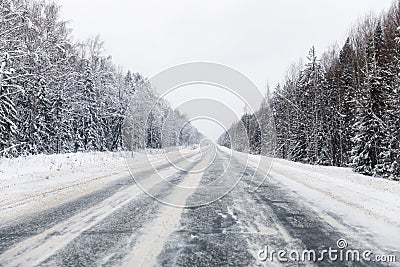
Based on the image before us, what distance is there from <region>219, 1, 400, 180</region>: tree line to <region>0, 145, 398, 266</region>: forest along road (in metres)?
16.4

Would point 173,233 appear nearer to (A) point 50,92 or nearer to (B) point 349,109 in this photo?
(A) point 50,92

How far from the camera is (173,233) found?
4684 millimetres

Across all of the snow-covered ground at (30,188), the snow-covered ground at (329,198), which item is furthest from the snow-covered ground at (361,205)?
the snow-covered ground at (30,188)

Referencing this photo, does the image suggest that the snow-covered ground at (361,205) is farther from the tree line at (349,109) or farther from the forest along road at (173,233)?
the tree line at (349,109)

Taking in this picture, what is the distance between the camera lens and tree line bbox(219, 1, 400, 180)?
2195 cm

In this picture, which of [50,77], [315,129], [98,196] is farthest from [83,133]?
[98,196]

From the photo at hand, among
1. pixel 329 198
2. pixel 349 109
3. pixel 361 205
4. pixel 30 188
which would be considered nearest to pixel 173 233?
pixel 361 205

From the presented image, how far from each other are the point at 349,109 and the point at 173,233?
107 feet

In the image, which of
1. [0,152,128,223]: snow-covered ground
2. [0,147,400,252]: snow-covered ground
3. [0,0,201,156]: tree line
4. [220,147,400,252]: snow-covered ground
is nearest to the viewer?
[220,147,400,252]: snow-covered ground

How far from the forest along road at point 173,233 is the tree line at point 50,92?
7869 mm

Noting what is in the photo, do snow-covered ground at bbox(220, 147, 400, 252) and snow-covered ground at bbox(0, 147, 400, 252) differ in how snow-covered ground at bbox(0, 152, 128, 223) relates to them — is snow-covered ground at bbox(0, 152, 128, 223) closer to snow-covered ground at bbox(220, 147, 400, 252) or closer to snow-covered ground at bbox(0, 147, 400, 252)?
snow-covered ground at bbox(0, 147, 400, 252)

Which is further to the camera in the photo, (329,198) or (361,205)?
(329,198)

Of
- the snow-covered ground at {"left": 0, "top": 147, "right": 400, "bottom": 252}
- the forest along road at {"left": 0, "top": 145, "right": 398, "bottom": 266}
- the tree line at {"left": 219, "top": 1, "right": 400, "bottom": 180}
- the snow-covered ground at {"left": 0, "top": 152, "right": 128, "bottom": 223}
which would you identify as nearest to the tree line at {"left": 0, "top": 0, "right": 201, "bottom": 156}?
the snow-covered ground at {"left": 0, "top": 152, "right": 128, "bottom": 223}

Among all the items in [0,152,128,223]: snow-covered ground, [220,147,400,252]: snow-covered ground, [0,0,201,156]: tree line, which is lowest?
[0,152,128,223]: snow-covered ground
